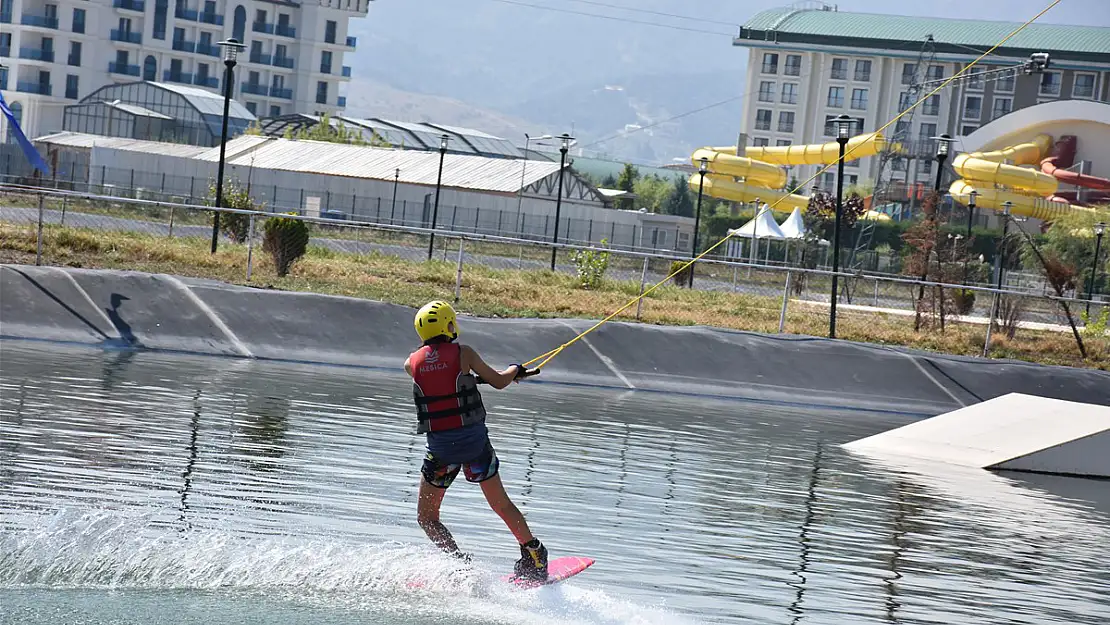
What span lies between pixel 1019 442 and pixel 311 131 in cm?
7404

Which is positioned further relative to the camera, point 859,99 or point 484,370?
point 859,99

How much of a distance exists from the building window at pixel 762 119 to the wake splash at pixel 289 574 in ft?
411

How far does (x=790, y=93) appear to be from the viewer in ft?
424

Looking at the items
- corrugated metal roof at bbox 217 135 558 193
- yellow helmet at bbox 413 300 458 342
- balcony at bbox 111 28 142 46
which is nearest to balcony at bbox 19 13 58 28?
balcony at bbox 111 28 142 46

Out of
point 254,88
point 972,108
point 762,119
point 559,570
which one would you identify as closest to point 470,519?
point 559,570

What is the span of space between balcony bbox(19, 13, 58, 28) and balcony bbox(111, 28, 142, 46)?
204 inches

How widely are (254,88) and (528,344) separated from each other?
11184cm

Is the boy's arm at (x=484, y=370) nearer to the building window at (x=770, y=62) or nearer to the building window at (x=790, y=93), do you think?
the building window at (x=790, y=93)

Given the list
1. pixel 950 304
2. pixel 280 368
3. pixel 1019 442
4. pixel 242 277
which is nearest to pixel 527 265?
pixel 950 304

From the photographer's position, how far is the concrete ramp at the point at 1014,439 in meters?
16.4

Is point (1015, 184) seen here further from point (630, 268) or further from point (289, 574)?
point (289, 574)

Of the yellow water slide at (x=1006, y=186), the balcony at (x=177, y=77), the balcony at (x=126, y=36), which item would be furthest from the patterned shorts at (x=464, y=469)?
the balcony at (x=177, y=77)

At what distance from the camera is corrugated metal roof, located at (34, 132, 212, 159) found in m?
77.4

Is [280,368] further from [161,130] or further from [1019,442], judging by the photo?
[161,130]
